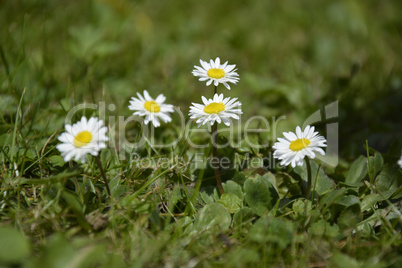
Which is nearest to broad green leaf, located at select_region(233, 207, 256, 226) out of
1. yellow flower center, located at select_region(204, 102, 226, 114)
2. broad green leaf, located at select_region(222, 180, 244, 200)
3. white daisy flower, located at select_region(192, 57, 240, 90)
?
broad green leaf, located at select_region(222, 180, 244, 200)

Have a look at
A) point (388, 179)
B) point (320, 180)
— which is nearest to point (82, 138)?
point (320, 180)

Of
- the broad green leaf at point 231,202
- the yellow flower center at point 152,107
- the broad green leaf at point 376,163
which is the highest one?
the yellow flower center at point 152,107

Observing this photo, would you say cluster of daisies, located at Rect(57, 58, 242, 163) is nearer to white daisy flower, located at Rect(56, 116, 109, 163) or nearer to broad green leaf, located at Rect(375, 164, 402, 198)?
white daisy flower, located at Rect(56, 116, 109, 163)

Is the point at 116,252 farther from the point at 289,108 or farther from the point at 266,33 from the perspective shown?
the point at 266,33

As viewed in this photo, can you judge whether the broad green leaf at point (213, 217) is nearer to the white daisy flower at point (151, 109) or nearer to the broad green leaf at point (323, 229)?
the broad green leaf at point (323, 229)

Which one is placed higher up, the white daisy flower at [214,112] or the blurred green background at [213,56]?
the blurred green background at [213,56]

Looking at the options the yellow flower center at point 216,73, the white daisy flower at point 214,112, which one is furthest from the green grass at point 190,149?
the yellow flower center at point 216,73

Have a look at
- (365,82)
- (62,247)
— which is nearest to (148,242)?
(62,247)
